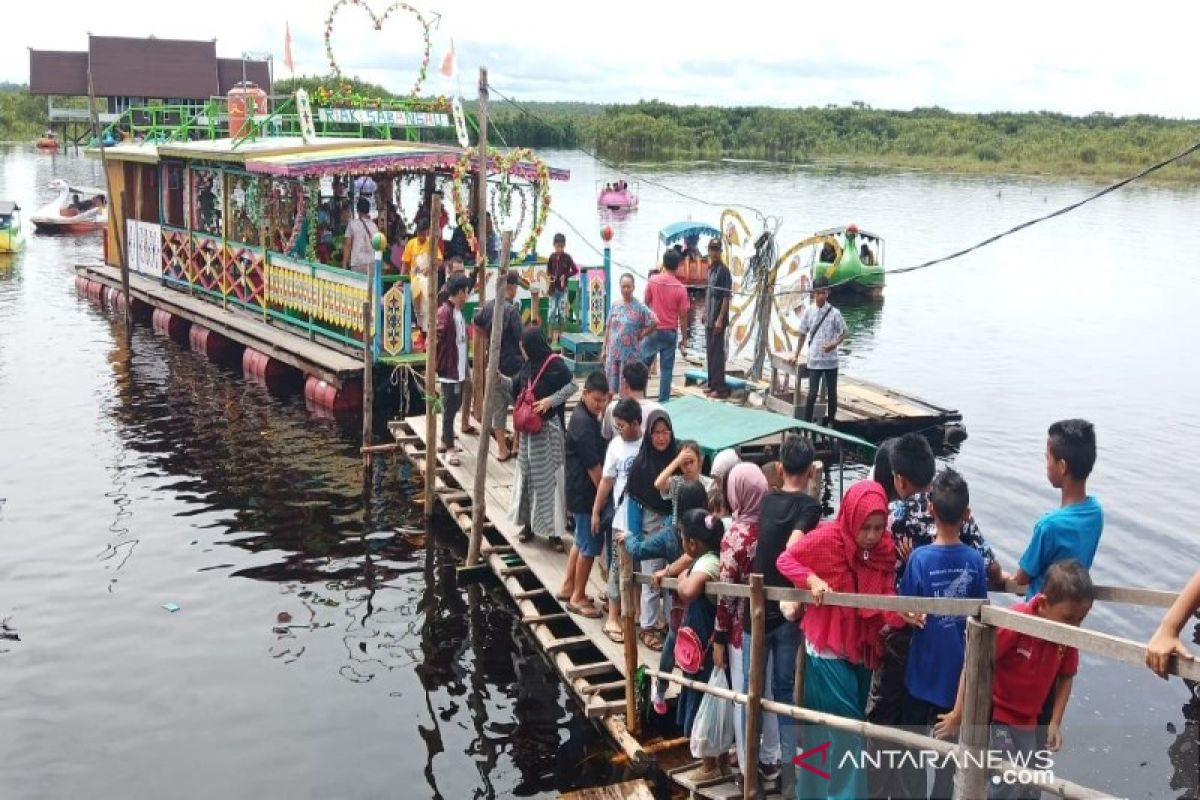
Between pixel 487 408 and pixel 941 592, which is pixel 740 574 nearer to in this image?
pixel 941 592

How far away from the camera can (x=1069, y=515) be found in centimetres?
534

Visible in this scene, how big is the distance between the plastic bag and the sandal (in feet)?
3.87

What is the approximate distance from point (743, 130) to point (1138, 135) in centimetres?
2986

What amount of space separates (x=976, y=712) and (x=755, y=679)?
171cm

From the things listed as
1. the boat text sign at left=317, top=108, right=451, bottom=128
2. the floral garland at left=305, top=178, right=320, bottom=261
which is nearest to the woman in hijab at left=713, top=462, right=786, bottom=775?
the floral garland at left=305, top=178, right=320, bottom=261

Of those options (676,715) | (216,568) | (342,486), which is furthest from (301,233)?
(676,715)

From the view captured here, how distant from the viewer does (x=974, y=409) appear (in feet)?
64.3

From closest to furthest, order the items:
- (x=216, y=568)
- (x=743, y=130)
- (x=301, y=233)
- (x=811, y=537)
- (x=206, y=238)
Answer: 1. (x=811, y=537)
2. (x=216, y=568)
3. (x=301, y=233)
4. (x=206, y=238)
5. (x=743, y=130)

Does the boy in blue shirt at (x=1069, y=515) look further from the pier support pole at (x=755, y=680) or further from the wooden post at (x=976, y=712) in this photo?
the pier support pole at (x=755, y=680)

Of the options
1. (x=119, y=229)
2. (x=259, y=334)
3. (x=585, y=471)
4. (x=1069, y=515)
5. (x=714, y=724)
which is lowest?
(x=714, y=724)

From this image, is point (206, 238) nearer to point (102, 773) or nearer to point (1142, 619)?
point (102, 773)

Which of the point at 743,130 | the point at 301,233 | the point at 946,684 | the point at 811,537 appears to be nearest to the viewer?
the point at 946,684

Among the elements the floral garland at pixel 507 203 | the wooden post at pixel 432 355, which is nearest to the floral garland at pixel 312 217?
the floral garland at pixel 507 203

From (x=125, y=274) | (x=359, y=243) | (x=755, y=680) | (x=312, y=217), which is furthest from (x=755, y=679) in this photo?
(x=125, y=274)
